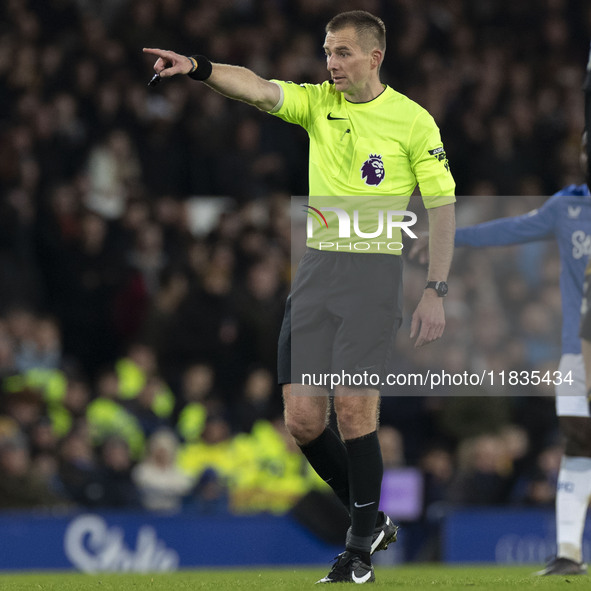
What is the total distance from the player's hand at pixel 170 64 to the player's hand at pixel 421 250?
61.6 inches

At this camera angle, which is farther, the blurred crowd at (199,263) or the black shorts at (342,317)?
the blurred crowd at (199,263)

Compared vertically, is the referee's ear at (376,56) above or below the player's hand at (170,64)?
above

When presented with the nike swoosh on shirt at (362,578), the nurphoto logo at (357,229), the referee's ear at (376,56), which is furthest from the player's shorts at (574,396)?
the referee's ear at (376,56)

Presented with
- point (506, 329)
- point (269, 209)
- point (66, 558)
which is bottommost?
point (66, 558)

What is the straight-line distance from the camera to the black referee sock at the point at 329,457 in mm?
6219

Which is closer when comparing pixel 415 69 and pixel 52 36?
pixel 52 36

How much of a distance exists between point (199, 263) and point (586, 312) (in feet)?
20.2

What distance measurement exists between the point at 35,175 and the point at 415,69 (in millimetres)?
5080

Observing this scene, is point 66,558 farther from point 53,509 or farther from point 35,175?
point 35,175

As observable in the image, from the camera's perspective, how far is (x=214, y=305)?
39.9ft

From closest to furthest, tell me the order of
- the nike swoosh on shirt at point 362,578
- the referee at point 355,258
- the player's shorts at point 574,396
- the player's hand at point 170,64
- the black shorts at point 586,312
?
the player's hand at point 170,64
the nike swoosh on shirt at point 362,578
the referee at point 355,258
the black shorts at point 586,312
the player's shorts at point 574,396

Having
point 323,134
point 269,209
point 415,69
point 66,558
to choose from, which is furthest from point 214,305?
point 323,134

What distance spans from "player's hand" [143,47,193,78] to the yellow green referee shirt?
22.6 inches

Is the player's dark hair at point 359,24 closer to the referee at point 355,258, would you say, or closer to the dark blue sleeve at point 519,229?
the referee at point 355,258
